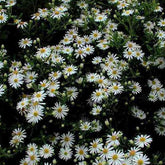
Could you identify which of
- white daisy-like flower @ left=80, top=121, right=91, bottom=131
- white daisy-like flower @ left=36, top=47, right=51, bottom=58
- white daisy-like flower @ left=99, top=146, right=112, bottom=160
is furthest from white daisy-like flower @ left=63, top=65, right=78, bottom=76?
white daisy-like flower @ left=99, top=146, right=112, bottom=160

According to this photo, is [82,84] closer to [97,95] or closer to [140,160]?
[97,95]

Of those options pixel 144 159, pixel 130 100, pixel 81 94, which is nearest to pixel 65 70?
pixel 81 94

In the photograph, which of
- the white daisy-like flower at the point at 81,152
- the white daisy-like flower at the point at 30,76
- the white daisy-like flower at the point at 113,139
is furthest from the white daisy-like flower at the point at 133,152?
the white daisy-like flower at the point at 30,76

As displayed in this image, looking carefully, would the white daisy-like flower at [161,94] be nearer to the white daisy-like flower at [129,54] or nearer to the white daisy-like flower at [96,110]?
the white daisy-like flower at [129,54]

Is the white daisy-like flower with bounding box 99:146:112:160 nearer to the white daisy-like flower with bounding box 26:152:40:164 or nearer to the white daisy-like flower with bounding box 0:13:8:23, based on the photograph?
the white daisy-like flower with bounding box 26:152:40:164

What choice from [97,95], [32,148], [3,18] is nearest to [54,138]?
[32,148]

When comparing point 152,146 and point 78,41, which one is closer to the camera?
point 152,146

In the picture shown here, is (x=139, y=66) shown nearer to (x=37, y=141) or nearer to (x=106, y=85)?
(x=106, y=85)

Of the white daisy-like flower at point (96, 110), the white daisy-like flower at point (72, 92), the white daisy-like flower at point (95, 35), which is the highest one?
the white daisy-like flower at point (95, 35)
